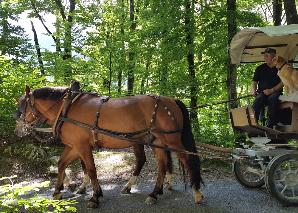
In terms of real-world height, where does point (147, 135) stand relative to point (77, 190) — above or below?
above

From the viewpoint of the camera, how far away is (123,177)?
798 cm

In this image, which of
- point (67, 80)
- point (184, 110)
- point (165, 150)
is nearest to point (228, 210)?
point (165, 150)

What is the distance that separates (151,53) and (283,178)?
7.87 m

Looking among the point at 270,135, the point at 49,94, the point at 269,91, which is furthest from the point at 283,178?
the point at 49,94

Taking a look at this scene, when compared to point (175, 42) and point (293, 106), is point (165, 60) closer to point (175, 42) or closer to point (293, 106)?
point (175, 42)

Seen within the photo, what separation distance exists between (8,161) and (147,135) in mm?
4044

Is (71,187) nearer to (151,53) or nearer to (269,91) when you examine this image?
(269,91)

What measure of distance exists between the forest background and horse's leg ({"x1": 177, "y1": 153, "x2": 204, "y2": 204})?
243cm

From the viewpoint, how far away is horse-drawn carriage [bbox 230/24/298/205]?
572cm

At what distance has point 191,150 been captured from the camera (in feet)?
20.5

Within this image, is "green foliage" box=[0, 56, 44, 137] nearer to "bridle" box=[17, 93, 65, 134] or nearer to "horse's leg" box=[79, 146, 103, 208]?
"bridle" box=[17, 93, 65, 134]

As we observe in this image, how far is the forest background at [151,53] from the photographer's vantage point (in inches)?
403

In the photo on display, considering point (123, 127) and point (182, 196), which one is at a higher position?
point (123, 127)

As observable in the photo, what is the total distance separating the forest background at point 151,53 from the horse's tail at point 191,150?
213cm
